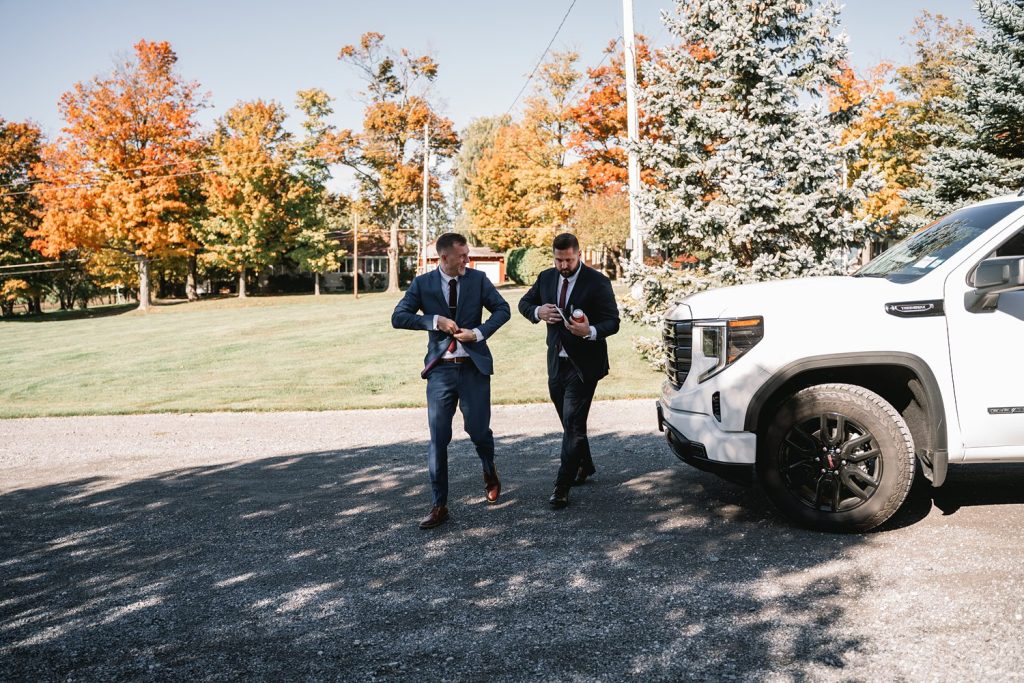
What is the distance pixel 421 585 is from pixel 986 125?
642 inches

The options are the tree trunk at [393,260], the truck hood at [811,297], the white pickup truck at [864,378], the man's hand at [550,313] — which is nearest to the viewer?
the white pickup truck at [864,378]

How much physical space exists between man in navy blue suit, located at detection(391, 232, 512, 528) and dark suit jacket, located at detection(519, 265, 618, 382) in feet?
1.37

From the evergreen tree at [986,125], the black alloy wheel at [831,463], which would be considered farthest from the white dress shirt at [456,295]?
the evergreen tree at [986,125]

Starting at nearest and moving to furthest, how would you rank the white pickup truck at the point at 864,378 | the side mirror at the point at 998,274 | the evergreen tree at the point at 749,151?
the side mirror at the point at 998,274 < the white pickup truck at the point at 864,378 < the evergreen tree at the point at 749,151

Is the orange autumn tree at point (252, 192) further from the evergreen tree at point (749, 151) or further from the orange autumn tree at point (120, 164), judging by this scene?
the evergreen tree at point (749, 151)

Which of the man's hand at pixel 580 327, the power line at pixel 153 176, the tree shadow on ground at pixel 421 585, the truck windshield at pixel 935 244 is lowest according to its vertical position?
the tree shadow on ground at pixel 421 585

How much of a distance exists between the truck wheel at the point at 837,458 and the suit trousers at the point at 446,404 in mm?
1921

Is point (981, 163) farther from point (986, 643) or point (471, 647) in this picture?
point (471, 647)

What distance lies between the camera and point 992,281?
14.1ft

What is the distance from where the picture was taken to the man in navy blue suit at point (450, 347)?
5367 mm

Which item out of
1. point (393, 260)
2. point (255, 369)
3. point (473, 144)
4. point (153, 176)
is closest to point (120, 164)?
point (153, 176)

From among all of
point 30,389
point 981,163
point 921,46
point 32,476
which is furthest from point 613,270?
point 32,476

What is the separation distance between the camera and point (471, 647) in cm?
346

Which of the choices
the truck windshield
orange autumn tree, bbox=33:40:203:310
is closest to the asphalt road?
the truck windshield
